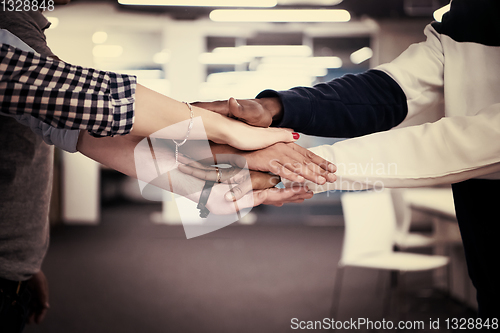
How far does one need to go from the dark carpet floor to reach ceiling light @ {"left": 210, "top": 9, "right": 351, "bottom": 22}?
2.64 m

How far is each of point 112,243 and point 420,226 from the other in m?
3.88

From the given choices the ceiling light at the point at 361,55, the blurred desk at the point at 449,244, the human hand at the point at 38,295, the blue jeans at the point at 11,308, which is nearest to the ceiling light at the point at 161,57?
the ceiling light at the point at 361,55

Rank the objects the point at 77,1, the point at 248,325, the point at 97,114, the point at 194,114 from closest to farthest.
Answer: the point at 97,114, the point at 194,114, the point at 248,325, the point at 77,1

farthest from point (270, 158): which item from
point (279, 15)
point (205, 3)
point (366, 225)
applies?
point (279, 15)

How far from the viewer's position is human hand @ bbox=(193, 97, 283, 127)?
2.50ft

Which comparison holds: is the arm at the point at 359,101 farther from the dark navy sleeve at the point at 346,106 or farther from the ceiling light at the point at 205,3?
the ceiling light at the point at 205,3

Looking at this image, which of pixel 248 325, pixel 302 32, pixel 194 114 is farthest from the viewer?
pixel 302 32

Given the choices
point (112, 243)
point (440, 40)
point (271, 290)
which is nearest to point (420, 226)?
point (271, 290)

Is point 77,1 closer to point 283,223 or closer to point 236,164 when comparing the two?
point 283,223

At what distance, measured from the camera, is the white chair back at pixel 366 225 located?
2.08m

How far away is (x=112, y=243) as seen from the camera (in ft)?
12.2

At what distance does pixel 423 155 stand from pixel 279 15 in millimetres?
3861

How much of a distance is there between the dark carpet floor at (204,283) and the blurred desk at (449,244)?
101 millimetres

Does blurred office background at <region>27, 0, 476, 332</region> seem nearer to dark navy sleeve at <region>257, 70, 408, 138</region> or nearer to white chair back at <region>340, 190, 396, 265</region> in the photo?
white chair back at <region>340, 190, 396, 265</region>
